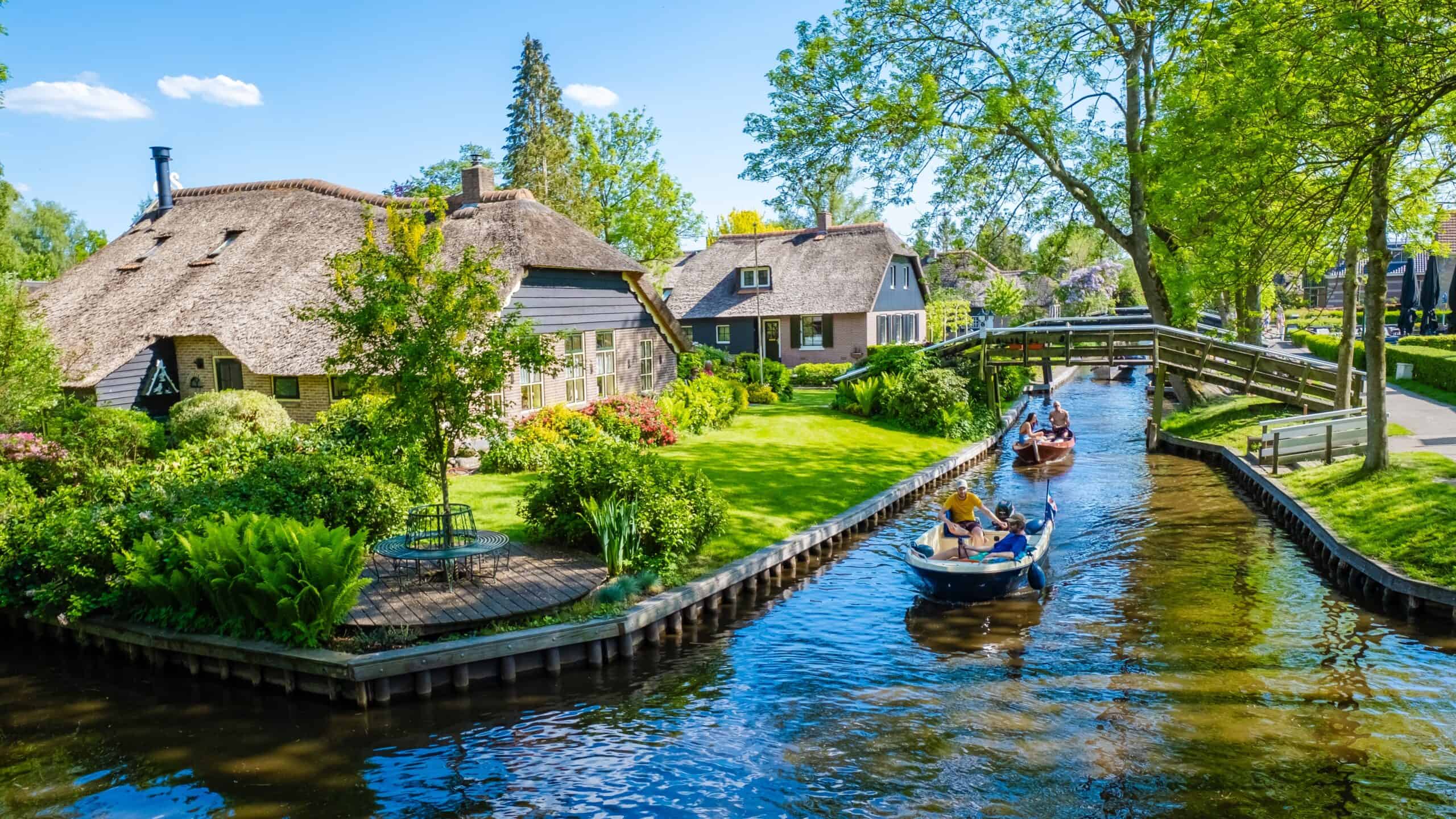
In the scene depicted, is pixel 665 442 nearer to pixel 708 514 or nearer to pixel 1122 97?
pixel 708 514

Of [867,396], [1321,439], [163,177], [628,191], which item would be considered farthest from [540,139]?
[1321,439]

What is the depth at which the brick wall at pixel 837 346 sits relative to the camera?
1826 inches

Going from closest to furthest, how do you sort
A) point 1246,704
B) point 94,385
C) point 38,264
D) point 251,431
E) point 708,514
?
point 1246,704, point 708,514, point 251,431, point 94,385, point 38,264

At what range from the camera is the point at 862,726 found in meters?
10.7

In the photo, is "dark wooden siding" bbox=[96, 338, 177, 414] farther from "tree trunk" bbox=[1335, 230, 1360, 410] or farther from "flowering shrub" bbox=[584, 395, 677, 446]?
"tree trunk" bbox=[1335, 230, 1360, 410]

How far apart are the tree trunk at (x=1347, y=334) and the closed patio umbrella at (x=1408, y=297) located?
3151 cm

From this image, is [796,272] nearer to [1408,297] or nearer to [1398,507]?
[1408,297]

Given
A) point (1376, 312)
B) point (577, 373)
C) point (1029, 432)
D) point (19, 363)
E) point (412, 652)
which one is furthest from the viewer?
point (1029, 432)

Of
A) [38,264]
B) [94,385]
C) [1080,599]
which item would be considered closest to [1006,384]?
[1080,599]

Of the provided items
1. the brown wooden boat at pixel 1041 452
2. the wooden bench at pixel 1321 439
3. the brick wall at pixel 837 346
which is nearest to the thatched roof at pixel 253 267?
the brown wooden boat at pixel 1041 452

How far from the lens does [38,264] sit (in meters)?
43.4

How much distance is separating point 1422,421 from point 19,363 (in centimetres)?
3080

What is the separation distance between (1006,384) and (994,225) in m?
11.5

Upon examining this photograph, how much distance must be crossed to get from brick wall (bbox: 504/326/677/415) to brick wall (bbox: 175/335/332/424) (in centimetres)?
427
